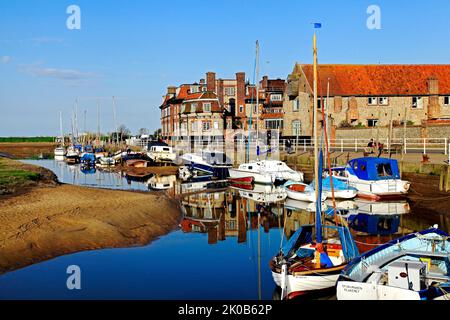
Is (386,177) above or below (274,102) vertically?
below

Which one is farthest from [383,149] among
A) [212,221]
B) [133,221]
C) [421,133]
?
[133,221]

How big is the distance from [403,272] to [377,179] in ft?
73.6

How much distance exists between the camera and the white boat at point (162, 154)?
62.3m

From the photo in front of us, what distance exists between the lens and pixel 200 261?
62.1ft

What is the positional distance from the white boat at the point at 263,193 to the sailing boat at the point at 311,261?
18.9 m

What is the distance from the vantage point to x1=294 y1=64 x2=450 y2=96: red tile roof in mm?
61250

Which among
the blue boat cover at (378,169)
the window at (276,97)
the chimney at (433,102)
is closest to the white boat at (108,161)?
the window at (276,97)

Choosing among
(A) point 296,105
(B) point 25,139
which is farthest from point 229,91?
(B) point 25,139

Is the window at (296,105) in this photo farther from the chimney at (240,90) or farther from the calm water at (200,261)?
the calm water at (200,261)

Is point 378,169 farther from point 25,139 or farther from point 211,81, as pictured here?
point 25,139

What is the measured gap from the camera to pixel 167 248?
2062 centimetres
